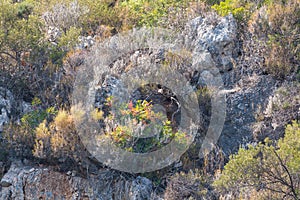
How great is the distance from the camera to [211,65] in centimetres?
898

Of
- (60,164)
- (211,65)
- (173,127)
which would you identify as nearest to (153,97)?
(173,127)

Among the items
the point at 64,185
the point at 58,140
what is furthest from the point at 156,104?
the point at 64,185

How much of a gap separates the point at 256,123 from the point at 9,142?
403 cm

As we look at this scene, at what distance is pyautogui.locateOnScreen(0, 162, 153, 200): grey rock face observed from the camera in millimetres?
7480

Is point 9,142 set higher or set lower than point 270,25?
lower

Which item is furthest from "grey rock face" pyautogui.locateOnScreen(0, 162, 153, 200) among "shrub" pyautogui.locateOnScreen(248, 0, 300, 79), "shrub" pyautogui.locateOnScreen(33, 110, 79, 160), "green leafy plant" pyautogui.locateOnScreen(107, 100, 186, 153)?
"shrub" pyautogui.locateOnScreen(248, 0, 300, 79)

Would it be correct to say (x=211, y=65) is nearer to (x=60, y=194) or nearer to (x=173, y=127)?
(x=173, y=127)

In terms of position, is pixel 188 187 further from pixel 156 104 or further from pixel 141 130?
pixel 156 104

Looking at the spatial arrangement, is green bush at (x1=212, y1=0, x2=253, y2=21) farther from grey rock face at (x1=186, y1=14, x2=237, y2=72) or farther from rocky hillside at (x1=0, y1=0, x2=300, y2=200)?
grey rock face at (x1=186, y1=14, x2=237, y2=72)

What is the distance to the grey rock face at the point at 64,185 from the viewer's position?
748 centimetres

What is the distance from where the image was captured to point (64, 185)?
7.67 metres

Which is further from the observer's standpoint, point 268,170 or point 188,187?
point 188,187

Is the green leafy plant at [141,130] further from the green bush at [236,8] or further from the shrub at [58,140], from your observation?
the green bush at [236,8]

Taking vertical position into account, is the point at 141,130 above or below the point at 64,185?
above
